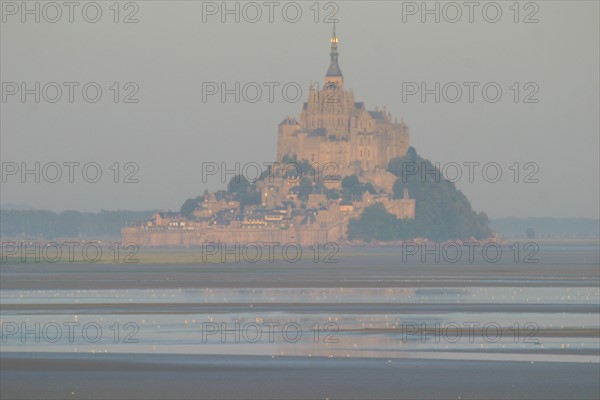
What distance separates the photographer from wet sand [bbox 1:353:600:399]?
1049 inches

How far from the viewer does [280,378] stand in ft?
94.8

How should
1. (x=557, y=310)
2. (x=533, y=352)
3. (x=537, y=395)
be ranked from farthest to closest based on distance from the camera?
1. (x=557, y=310)
2. (x=533, y=352)
3. (x=537, y=395)

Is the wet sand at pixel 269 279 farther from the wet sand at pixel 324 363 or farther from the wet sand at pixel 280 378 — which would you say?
the wet sand at pixel 280 378

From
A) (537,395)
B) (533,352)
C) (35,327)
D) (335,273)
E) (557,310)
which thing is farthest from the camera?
(335,273)

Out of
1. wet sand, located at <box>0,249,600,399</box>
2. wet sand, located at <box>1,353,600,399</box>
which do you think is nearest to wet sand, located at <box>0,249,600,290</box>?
wet sand, located at <box>0,249,600,399</box>

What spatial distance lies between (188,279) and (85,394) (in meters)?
50.1

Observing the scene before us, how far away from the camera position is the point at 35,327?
131 ft

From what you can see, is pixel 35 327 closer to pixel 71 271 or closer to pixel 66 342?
pixel 66 342

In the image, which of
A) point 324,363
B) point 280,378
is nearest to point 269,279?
point 324,363

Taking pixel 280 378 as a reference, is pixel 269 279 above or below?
above

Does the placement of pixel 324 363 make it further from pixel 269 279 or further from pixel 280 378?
pixel 269 279

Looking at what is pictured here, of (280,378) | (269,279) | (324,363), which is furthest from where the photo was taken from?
(269,279)

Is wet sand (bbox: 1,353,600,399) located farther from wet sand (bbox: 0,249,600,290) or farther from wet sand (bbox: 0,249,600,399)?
wet sand (bbox: 0,249,600,290)

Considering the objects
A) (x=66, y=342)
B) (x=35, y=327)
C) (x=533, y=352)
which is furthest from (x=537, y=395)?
(x=35, y=327)
